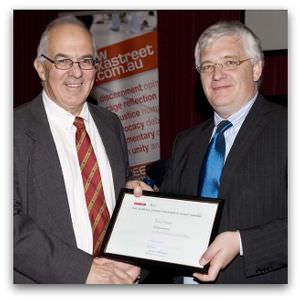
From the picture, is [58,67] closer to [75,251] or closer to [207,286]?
[75,251]

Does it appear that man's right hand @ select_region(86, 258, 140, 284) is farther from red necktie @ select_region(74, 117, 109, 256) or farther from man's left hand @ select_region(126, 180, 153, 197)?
man's left hand @ select_region(126, 180, 153, 197)

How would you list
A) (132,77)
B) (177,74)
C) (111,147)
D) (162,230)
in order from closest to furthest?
(162,230) → (111,147) → (177,74) → (132,77)

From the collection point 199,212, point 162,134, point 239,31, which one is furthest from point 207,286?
point 162,134

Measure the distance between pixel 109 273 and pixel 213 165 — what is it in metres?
0.70

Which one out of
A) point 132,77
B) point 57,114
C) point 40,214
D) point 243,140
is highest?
point 132,77

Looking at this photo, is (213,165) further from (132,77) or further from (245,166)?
(132,77)

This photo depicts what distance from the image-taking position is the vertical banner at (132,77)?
4.95 m

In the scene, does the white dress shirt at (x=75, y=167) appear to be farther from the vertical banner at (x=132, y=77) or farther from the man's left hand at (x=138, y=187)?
the vertical banner at (x=132, y=77)

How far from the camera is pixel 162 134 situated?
4.99 m

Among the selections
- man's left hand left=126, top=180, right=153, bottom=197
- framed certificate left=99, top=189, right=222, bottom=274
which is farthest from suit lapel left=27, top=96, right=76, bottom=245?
man's left hand left=126, top=180, right=153, bottom=197

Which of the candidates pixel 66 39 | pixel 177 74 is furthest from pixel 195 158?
pixel 177 74

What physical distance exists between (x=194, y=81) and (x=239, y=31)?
8.35 ft

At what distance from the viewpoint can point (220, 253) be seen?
202cm

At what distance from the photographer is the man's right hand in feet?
7.16
